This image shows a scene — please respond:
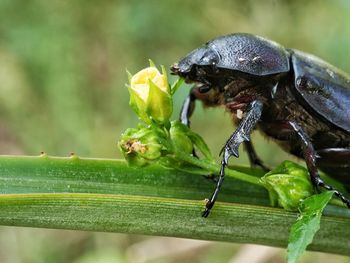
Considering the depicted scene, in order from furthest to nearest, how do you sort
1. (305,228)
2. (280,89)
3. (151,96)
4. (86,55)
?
(86,55) → (280,89) → (151,96) → (305,228)

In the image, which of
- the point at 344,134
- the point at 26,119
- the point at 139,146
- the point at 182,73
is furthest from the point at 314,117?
the point at 26,119

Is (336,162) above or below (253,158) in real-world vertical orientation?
above

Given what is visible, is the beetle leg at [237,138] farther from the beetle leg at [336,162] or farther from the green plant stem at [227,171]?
the beetle leg at [336,162]

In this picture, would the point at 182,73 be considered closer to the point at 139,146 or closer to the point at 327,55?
the point at 139,146

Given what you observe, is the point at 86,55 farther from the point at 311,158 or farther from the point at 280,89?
the point at 311,158

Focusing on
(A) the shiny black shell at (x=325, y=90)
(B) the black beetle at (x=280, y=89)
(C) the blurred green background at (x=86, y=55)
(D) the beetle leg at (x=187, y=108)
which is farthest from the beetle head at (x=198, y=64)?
(C) the blurred green background at (x=86, y=55)

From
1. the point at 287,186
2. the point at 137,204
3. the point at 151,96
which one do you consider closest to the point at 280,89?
the point at 287,186
